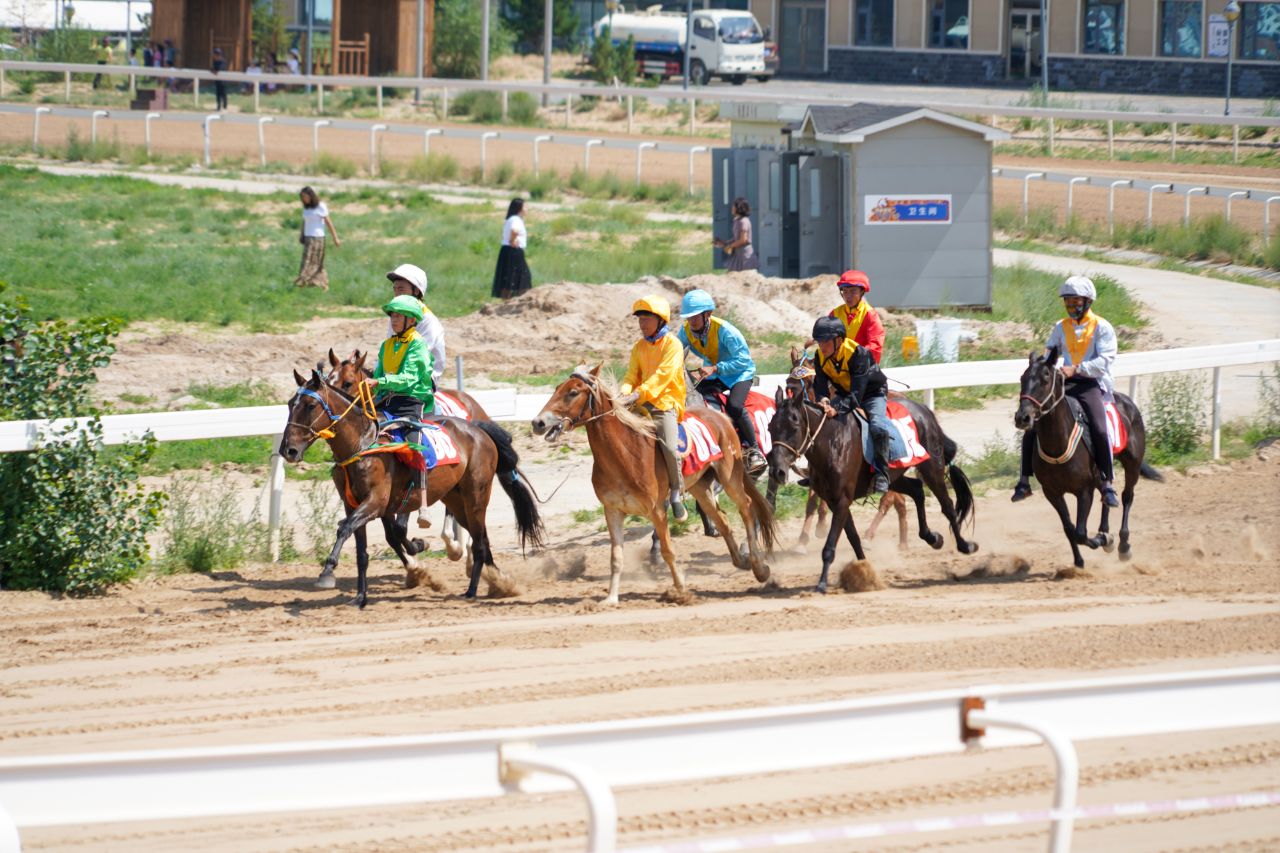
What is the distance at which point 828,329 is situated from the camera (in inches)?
486

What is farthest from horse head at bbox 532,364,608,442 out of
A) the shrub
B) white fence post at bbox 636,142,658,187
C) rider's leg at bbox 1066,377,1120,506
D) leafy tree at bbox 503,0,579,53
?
leafy tree at bbox 503,0,579,53

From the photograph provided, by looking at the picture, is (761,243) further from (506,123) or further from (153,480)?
(506,123)

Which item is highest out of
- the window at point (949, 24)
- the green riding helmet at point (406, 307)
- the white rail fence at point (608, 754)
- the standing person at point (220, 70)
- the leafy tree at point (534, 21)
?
the leafy tree at point (534, 21)

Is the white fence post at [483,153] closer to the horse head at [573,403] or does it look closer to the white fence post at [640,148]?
the white fence post at [640,148]

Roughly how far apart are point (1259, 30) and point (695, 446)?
43.0 metres

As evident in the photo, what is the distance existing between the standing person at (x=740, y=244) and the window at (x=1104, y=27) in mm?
31713

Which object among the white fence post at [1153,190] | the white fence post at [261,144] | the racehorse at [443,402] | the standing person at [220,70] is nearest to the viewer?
the racehorse at [443,402]

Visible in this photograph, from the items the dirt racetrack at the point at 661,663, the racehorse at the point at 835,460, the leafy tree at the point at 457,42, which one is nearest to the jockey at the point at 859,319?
the racehorse at the point at 835,460

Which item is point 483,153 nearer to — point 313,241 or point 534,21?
point 313,241

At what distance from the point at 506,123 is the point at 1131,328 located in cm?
2868

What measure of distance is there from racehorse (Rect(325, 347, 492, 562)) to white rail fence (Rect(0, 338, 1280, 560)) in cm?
58

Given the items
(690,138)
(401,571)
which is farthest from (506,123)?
(401,571)

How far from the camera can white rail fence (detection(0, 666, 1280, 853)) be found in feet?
14.8

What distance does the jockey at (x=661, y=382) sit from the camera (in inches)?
455
